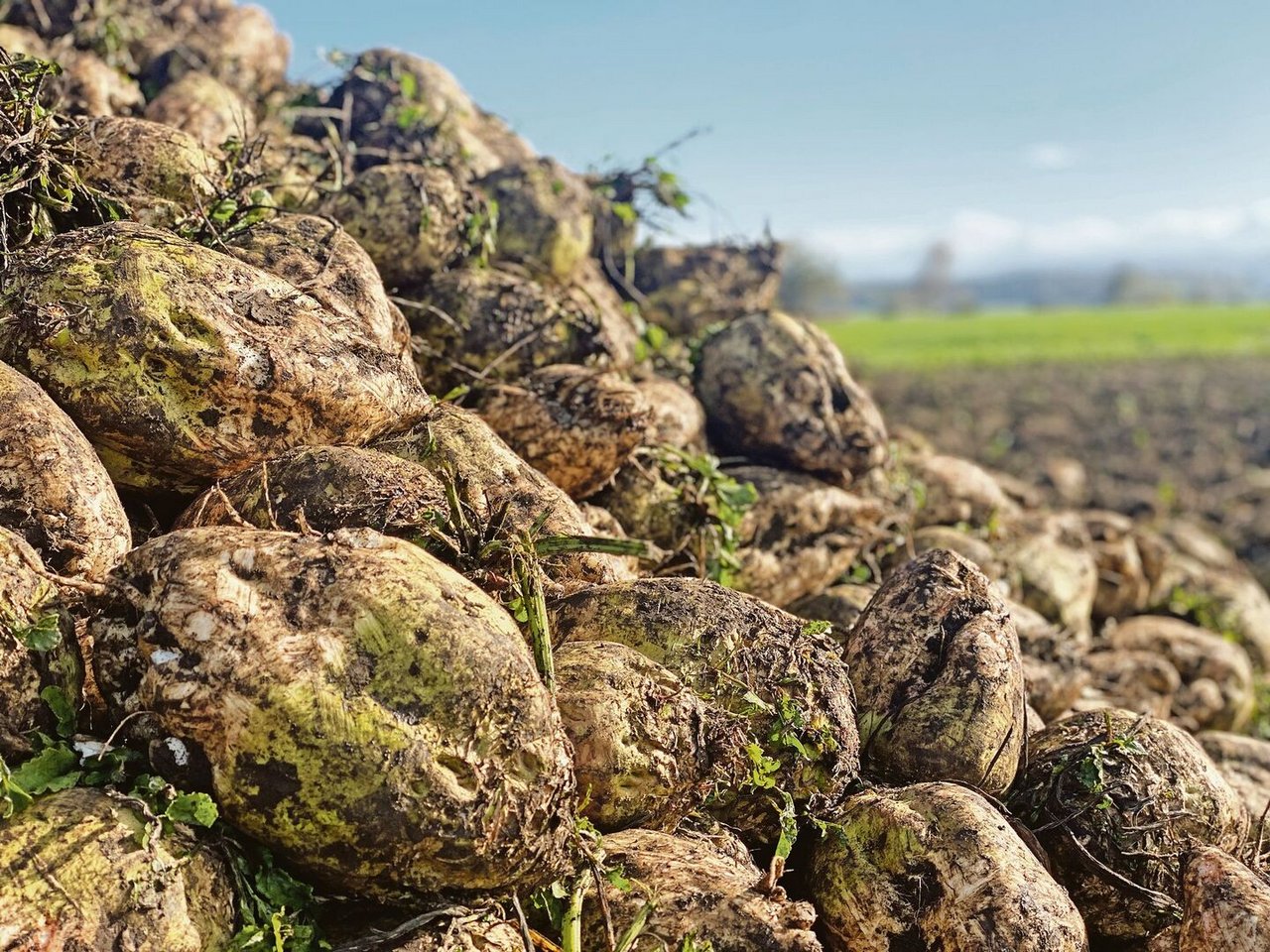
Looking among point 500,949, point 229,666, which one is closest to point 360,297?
point 229,666

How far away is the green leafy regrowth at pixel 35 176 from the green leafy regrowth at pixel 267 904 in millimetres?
2067

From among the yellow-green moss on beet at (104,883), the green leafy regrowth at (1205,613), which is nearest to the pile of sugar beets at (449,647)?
the yellow-green moss on beet at (104,883)

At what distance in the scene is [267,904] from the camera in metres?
2.79

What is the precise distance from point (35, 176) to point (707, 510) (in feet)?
9.57

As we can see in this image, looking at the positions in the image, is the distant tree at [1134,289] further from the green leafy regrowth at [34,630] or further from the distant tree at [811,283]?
the green leafy regrowth at [34,630]

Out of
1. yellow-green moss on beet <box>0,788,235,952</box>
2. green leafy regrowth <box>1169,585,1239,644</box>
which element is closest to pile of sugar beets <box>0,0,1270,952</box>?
yellow-green moss on beet <box>0,788,235,952</box>

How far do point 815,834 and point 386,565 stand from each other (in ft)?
5.52

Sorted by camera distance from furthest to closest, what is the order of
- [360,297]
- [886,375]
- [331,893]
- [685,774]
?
[886,375], [360,297], [685,774], [331,893]

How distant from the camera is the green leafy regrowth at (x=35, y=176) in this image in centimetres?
369

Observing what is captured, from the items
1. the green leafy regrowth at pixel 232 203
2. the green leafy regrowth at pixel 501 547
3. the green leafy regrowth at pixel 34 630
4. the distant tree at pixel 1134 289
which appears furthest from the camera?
the distant tree at pixel 1134 289

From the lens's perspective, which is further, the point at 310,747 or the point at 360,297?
the point at 360,297

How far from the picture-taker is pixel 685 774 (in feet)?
10.5

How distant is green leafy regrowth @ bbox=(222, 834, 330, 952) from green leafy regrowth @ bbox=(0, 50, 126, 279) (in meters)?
2.07

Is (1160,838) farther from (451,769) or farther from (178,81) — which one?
(178,81)
